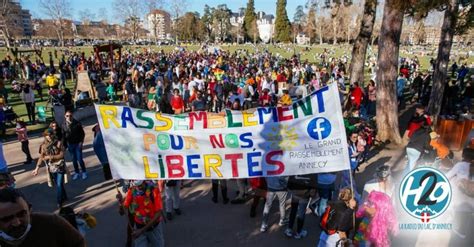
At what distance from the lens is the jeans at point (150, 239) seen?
188 inches

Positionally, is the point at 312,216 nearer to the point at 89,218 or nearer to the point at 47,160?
the point at 89,218

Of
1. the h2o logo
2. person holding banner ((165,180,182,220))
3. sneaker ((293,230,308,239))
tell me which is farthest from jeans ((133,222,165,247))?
the h2o logo

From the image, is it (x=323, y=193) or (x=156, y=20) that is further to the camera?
(x=156, y=20)

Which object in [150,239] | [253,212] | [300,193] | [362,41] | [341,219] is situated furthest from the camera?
[362,41]

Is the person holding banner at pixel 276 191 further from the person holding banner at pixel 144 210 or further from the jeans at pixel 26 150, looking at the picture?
the jeans at pixel 26 150

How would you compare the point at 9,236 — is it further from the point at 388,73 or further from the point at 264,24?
the point at 264,24

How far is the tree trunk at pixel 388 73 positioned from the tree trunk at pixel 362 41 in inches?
209

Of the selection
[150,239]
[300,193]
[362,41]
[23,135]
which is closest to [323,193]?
[300,193]

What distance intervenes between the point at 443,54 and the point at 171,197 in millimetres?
11147

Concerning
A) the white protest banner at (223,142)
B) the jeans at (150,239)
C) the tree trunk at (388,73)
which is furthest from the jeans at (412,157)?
the jeans at (150,239)

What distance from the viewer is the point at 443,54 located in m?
12.2

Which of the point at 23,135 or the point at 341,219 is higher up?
the point at 341,219

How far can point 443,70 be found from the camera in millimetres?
12352

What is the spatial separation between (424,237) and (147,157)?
16.2 ft
